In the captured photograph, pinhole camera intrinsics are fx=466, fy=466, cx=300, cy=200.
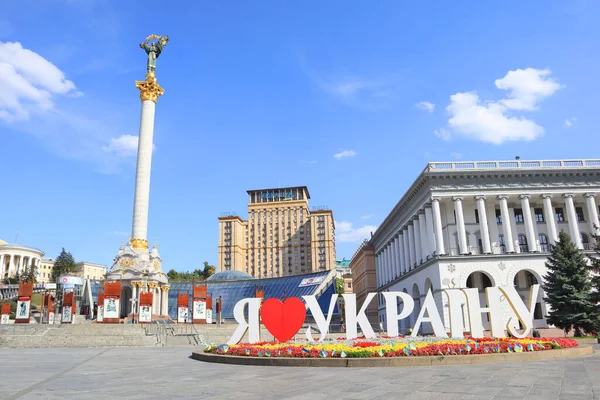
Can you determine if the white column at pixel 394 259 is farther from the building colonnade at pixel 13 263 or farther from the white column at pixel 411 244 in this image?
the building colonnade at pixel 13 263

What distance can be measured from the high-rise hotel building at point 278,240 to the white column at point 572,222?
11100 centimetres

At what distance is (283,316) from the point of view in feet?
67.3

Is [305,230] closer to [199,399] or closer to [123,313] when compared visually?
[123,313]

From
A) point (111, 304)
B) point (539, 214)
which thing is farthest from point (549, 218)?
point (111, 304)

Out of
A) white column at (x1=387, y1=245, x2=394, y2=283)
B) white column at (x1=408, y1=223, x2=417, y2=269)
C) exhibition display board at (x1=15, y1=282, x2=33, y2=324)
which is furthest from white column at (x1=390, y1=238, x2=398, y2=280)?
exhibition display board at (x1=15, y1=282, x2=33, y2=324)

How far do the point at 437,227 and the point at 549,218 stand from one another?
1222 centimetres

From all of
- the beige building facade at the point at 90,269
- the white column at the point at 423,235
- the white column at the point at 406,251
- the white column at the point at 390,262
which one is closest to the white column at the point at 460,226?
the white column at the point at 423,235

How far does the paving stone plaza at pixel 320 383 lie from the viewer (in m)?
9.94

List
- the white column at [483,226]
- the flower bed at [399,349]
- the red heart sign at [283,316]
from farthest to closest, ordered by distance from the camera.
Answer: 1. the white column at [483,226]
2. the red heart sign at [283,316]
3. the flower bed at [399,349]

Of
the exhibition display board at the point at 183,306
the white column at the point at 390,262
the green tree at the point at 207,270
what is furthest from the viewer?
the green tree at the point at 207,270

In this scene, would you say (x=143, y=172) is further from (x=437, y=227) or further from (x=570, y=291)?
(x=570, y=291)

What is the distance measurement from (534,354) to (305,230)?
148m

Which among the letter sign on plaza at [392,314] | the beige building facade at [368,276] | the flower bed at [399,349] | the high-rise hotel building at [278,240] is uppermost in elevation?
the high-rise hotel building at [278,240]

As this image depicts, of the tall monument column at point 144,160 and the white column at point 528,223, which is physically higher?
the tall monument column at point 144,160
